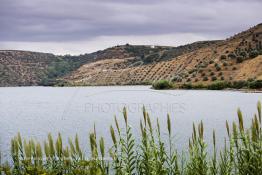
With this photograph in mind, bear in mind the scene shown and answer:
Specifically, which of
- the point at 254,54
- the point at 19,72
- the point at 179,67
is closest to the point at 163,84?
the point at 254,54

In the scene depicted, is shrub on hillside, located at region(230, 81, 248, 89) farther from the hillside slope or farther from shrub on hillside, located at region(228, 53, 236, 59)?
the hillside slope

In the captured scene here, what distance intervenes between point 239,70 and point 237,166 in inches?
2924

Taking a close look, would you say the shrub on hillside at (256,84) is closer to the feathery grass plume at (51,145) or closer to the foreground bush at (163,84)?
the foreground bush at (163,84)

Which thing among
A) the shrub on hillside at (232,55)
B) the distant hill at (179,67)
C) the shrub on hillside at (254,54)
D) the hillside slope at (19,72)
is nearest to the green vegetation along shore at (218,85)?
the distant hill at (179,67)

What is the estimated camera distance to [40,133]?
78.3 ft

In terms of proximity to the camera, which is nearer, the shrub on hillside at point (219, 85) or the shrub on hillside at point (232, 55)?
the shrub on hillside at point (219, 85)

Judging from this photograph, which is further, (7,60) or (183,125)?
(7,60)

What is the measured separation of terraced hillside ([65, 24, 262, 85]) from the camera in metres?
80.3

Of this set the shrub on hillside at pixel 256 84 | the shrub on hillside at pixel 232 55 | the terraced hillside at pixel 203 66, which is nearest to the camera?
the shrub on hillside at pixel 256 84

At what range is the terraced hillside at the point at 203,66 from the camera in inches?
3162

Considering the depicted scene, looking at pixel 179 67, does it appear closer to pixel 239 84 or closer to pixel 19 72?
pixel 239 84

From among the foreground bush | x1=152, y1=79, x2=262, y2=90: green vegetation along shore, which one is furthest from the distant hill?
the foreground bush

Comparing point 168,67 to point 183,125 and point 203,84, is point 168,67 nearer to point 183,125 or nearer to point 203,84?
point 203,84

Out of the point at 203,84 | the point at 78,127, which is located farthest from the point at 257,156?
the point at 203,84
